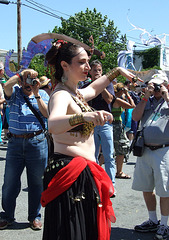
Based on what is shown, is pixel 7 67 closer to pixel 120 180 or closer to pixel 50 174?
pixel 50 174

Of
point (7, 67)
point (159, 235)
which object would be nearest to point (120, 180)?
point (159, 235)

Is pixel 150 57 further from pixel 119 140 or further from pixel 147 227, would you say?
pixel 147 227

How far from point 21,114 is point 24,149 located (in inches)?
16.4

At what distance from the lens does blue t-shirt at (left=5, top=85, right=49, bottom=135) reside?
404 cm

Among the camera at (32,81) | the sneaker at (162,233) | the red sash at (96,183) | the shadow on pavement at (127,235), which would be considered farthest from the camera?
the shadow on pavement at (127,235)

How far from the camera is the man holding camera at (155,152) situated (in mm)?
3883

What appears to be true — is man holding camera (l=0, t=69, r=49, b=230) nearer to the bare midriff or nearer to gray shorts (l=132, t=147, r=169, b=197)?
gray shorts (l=132, t=147, r=169, b=197)

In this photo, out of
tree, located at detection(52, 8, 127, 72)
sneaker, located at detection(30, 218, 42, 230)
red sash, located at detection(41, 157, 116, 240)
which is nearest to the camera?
red sash, located at detection(41, 157, 116, 240)

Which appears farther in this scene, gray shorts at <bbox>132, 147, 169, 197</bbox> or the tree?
the tree

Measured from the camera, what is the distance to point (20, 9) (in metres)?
20.4

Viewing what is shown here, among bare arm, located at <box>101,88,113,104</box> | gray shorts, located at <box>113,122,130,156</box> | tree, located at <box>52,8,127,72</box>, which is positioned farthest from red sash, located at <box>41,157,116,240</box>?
tree, located at <box>52,8,127,72</box>

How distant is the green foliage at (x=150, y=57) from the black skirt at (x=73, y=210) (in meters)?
48.8

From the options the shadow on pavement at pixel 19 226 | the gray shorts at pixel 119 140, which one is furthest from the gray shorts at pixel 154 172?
the gray shorts at pixel 119 140

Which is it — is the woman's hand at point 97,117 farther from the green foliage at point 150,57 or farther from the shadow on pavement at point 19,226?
the green foliage at point 150,57
